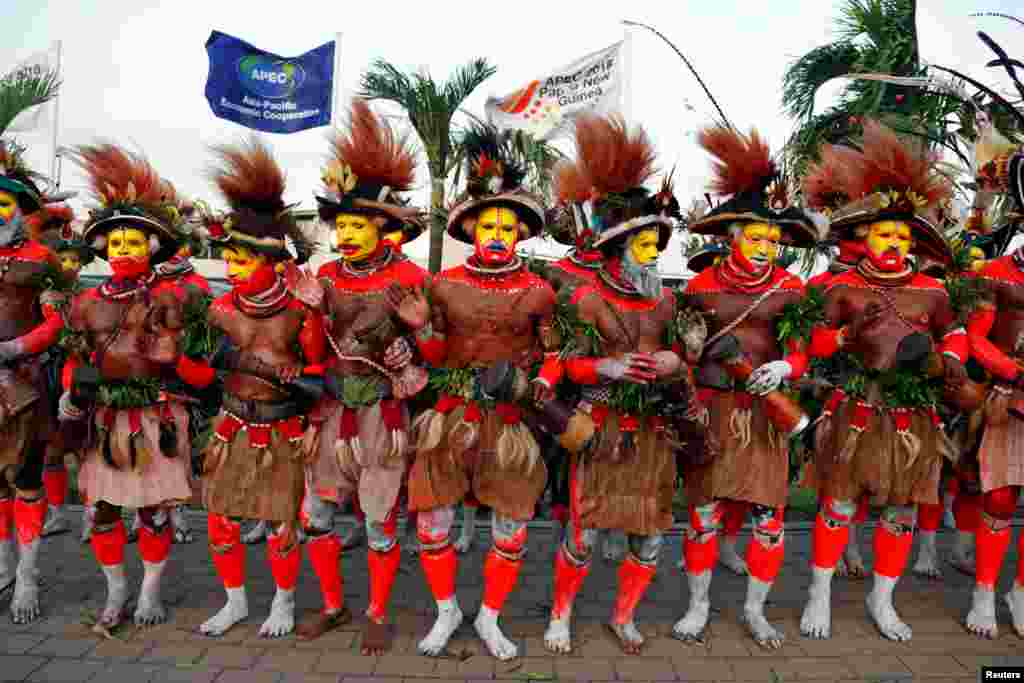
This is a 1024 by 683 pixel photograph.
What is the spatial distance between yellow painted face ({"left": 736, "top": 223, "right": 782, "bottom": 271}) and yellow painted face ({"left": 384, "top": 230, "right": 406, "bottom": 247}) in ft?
7.05

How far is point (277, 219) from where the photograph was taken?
4277 millimetres

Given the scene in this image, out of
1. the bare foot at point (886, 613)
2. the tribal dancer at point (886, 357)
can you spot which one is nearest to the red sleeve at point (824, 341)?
the tribal dancer at point (886, 357)

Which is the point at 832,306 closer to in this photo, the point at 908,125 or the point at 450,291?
the point at 450,291

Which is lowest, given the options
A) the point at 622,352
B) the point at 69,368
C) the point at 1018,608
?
the point at 1018,608

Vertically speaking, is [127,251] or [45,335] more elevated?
[127,251]

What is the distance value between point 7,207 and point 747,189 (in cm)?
479

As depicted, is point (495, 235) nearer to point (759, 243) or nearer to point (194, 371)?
point (759, 243)

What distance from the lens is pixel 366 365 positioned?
4.09m

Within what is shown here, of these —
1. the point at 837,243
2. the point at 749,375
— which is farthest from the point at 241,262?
the point at 837,243

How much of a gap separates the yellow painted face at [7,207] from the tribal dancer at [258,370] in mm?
1498

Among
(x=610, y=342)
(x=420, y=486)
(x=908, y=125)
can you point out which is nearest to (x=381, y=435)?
(x=420, y=486)

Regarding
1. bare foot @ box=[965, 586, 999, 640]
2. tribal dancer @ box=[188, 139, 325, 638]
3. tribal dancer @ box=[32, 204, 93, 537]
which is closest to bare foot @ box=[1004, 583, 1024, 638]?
bare foot @ box=[965, 586, 999, 640]

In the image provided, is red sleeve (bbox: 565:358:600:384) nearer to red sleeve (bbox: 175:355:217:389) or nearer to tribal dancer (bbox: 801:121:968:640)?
tribal dancer (bbox: 801:121:968:640)

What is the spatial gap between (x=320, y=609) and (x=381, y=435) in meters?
1.51
